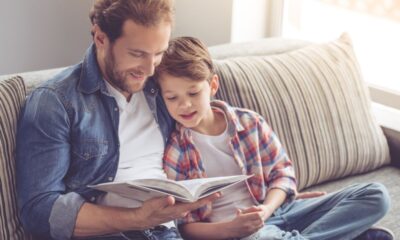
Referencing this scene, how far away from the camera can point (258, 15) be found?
9.46 feet

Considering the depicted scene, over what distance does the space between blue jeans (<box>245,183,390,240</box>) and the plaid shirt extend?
8 centimetres

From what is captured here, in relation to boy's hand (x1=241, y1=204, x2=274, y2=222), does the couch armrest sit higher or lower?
lower

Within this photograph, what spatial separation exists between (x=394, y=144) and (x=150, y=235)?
119cm

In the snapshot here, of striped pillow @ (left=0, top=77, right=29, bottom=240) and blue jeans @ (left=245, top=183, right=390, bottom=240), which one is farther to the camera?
blue jeans @ (left=245, top=183, right=390, bottom=240)

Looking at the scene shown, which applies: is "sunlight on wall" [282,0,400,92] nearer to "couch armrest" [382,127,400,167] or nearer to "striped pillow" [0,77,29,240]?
"couch armrest" [382,127,400,167]

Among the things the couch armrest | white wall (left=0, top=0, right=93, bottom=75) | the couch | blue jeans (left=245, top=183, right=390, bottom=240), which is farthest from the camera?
white wall (left=0, top=0, right=93, bottom=75)

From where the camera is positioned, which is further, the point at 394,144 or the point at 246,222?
the point at 394,144

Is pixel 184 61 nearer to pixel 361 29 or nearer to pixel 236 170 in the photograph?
pixel 236 170

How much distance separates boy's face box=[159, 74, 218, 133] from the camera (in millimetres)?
1701

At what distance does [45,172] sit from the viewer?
5.03 feet

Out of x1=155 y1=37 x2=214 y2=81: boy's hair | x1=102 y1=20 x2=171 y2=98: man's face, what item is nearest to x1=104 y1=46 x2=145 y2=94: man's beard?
x1=102 y1=20 x2=171 y2=98: man's face

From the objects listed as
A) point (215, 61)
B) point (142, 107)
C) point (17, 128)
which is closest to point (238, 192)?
point (142, 107)

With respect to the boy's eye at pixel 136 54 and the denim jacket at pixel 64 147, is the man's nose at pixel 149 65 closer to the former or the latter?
the boy's eye at pixel 136 54

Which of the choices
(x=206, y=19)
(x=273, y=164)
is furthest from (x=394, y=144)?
(x=206, y=19)
